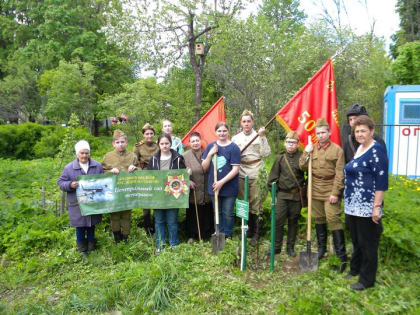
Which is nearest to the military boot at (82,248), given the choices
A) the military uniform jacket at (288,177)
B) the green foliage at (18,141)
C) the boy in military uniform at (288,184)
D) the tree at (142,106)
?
the boy in military uniform at (288,184)

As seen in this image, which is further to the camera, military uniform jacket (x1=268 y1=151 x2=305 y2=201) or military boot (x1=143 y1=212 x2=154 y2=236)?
military boot (x1=143 y1=212 x2=154 y2=236)

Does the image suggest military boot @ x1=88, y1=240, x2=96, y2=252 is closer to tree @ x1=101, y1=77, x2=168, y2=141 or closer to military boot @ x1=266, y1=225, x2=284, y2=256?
military boot @ x1=266, y1=225, x2=284, y2=256

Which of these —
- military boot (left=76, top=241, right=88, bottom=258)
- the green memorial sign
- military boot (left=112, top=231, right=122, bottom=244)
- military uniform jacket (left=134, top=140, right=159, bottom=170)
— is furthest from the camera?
military uniform jacket (left=134, top=140, right=159, bottom=170)

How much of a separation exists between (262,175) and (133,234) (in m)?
2.66

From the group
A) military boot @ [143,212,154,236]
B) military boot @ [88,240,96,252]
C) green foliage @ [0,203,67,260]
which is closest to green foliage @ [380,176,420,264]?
military boot @ [143,212,154,236]

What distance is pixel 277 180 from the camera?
5.00m

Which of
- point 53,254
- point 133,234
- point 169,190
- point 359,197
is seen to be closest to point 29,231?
point 53,254

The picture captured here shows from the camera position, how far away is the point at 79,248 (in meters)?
5.38

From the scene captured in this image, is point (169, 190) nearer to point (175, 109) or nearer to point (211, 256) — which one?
point (211, 256)

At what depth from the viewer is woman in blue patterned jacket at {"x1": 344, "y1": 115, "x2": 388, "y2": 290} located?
12.0ft

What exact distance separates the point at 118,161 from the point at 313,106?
3168mm

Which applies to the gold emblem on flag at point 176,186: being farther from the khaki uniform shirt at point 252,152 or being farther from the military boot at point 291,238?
the military boot at point 291,238

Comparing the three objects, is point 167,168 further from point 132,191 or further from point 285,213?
point 285,213

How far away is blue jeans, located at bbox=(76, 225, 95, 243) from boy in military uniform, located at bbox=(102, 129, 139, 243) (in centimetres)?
33
